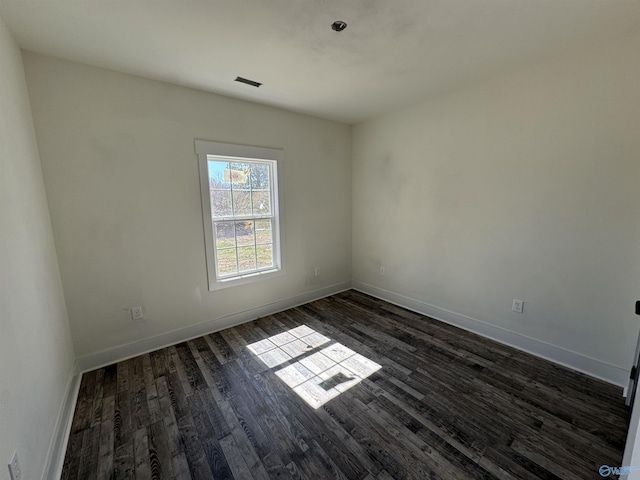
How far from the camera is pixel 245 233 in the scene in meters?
3.19

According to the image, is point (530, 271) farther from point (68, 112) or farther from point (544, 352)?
point (68, 112)

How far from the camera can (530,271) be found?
2.45 metres

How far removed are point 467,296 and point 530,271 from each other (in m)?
0.67

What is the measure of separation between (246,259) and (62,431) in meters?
1.99

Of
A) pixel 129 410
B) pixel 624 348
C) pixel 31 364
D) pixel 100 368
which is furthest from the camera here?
pixel 100 368

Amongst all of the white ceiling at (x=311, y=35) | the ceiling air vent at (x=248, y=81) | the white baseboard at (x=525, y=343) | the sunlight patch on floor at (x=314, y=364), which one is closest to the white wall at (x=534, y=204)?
the white baseboard at (x=525, y=343)

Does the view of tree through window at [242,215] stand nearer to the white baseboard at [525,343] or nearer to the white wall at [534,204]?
the white wall at [534,204]

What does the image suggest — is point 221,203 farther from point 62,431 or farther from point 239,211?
point 62,431

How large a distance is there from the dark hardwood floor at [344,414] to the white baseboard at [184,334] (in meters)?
0.08

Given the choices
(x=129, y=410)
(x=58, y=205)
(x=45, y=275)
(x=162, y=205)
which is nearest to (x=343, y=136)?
(x=162, y=205)

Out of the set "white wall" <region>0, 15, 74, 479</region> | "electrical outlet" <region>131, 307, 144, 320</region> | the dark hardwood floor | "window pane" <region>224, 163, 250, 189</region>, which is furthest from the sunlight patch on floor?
"window pane" <region>224, 163, 250, 189</region>

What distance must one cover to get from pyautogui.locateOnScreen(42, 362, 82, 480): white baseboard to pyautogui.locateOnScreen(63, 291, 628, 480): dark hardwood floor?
5 cm

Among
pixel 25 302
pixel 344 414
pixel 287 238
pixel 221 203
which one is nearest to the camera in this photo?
pixel 25 302

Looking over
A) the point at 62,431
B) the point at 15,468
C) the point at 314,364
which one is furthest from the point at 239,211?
the point at 15,468
